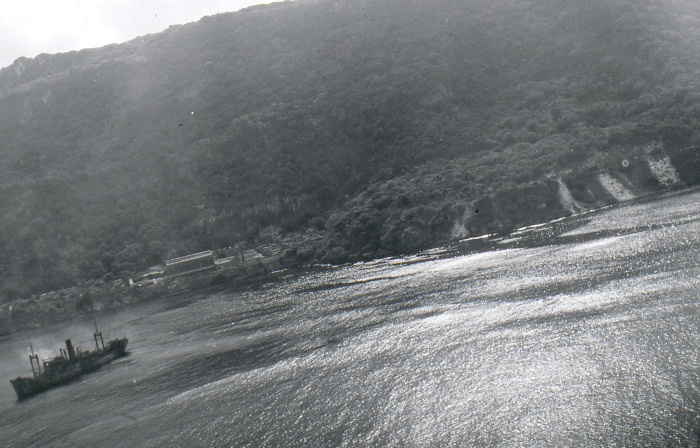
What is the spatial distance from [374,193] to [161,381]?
9086 cm

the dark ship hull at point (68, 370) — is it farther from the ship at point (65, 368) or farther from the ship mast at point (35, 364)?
the ship mast at point (35, 364)

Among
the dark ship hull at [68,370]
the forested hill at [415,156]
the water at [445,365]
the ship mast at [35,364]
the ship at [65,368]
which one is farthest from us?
the forested hill at [415,156]

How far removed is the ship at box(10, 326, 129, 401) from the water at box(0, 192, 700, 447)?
227 cm

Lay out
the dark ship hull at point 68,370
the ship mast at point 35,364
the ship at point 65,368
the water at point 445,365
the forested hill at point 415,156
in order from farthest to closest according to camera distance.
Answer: the forested hill at point 415,156 < the ship mast at point 35,364 < the ship at point 65,368 < the dark ship hull at point 68,370 < the water at point 445,365

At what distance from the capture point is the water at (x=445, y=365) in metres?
35.6

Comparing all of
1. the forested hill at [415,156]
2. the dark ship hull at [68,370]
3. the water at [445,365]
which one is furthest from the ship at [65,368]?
the forested hill at [415,156]

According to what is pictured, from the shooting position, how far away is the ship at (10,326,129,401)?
2781 inches

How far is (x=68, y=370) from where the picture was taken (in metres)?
74.9

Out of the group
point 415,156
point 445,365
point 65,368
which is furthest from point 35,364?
point 415,156

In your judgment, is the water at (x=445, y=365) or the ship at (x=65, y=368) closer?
the water at (x=445, y=365)

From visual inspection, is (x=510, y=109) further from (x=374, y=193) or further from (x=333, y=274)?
(x=333, y=274)

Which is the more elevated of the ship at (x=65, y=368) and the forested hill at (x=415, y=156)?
the forested hill at (x=415, y=156)

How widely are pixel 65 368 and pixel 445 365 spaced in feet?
164

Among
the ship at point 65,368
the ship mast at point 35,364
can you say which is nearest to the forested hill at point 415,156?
the ship at point 65,368
